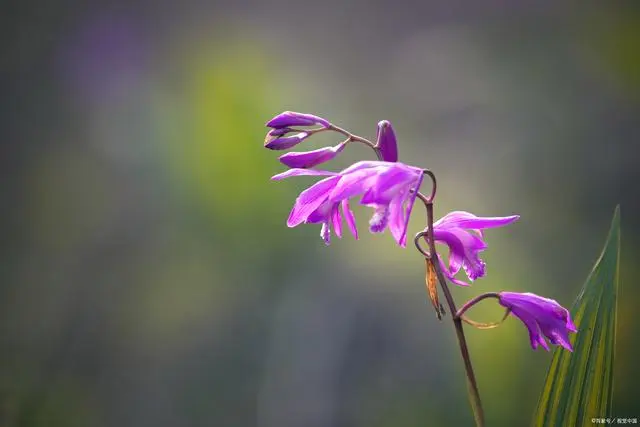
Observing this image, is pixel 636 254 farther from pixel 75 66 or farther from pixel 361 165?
pixel 75 66

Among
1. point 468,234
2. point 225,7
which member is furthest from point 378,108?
point 468,234

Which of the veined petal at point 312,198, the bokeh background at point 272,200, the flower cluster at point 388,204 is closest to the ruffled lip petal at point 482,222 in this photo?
the flower cluster at point 388,204

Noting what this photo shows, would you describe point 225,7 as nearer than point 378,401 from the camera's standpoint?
No

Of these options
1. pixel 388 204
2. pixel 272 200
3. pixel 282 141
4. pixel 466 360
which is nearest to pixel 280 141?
pixel 282 141

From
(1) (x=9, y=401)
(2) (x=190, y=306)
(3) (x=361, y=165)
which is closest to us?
(3) (x=361, y=165)

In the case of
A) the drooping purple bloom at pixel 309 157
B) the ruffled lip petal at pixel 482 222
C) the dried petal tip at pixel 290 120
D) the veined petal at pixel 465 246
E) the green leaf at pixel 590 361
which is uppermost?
the dried petal tip at pixel 290 120

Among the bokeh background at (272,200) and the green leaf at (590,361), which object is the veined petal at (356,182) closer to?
the green leaf at (590,361)
